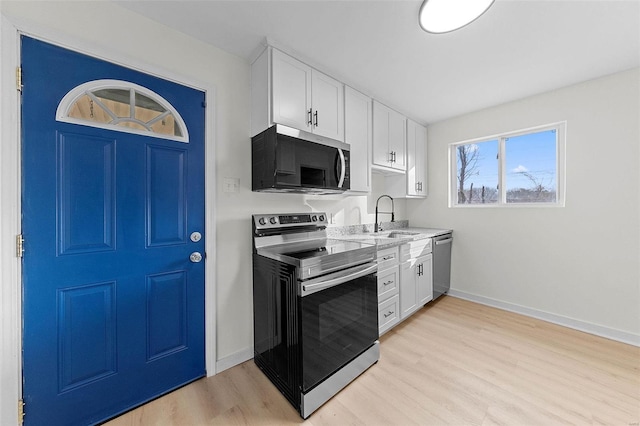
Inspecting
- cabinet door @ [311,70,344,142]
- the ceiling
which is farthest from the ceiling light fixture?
cabinet door @ [311,70,344,142]

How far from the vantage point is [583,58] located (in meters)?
2.01

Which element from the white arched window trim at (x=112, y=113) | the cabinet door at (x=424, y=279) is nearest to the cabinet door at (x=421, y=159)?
the cabinet door at (x=424, y=279)

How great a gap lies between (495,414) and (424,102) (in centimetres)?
286

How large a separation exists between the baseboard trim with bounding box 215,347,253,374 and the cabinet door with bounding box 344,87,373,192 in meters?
1.71

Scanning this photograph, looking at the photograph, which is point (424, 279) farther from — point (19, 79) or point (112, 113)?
point (19, 79)

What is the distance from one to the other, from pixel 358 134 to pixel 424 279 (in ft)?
5.87

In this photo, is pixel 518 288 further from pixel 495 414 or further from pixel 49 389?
pixel 49 389

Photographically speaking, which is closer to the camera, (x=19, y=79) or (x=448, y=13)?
(x=19, y=79)

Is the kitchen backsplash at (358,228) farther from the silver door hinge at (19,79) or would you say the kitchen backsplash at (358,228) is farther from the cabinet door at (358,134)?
the silver door hinge at (19,79)

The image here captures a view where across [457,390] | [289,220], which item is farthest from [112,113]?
[457,390]

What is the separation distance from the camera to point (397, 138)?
2.99 meters

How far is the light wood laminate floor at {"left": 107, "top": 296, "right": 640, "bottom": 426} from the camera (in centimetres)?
143

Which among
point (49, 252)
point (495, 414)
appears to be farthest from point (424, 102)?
point (49, 252)

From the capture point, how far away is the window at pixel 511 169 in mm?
2646
